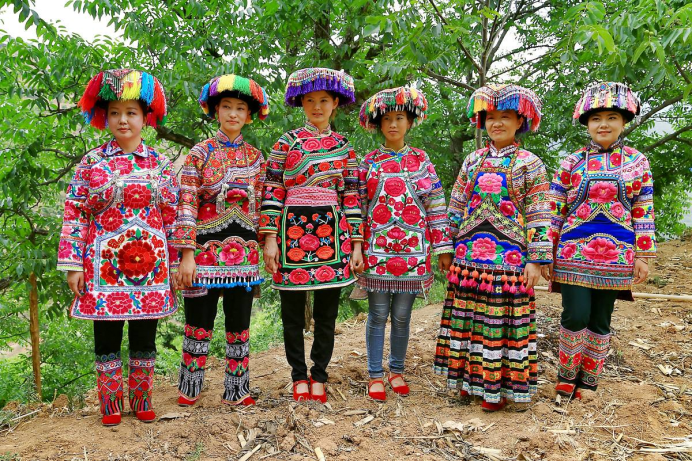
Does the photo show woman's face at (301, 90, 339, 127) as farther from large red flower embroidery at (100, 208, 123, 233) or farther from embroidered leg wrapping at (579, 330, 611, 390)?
embroidered leg wrapping at (579, 330, 611, 390)

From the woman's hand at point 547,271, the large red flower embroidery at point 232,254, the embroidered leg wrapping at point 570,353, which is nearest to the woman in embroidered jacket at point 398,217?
the woman's hand at point 547,271

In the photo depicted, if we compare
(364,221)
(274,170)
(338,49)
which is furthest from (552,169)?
(274,170)

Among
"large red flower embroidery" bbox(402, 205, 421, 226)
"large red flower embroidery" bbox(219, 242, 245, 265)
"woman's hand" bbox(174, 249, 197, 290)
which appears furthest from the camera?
"large red flower embroidery" bbox(402, 205, 421, 226)

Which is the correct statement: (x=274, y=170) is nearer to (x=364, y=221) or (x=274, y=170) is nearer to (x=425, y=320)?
(x=364, y=221)

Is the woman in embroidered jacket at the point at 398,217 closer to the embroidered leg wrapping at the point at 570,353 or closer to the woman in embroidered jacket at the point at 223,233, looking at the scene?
the woman in embroidered jacket at the point at 223,233

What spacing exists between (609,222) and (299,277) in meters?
2.06

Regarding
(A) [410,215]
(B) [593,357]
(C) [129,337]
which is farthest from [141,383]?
(B) [593,357]

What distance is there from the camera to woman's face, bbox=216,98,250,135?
3307 millimetres

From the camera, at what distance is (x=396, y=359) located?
3.73 meters

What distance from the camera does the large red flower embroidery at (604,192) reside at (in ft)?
10.8

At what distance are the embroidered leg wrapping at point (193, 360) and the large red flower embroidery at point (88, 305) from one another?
2.10 ft

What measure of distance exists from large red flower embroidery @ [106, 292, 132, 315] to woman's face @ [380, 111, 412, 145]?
6.45 feet

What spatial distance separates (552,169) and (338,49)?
3.70 meters

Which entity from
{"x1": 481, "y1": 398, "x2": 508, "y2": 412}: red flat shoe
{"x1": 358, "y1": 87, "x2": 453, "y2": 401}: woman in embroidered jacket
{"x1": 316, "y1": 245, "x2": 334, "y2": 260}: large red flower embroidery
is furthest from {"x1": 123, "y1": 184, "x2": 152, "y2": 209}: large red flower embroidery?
{"x1": 481, "y1": 398, "x2": 508, "y2": 412}: red flat shoe
